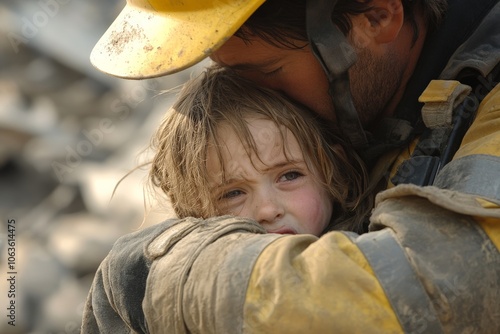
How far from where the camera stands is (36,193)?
6531mm

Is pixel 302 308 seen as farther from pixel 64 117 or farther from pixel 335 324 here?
pixel 64 117

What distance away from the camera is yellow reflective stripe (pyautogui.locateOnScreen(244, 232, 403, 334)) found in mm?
2342

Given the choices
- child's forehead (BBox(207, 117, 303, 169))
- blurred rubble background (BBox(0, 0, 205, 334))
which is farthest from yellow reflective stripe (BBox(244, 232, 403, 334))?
blurred rubble background (BBox(0, 0, 205, 334))

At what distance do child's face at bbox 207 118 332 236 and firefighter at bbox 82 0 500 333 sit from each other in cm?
20

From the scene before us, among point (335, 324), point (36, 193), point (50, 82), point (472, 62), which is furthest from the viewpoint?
point (50, 82)

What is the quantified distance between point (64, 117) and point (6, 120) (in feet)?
1.25

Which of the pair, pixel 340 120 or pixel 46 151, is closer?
pixel 340 120

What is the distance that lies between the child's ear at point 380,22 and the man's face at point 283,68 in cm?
22

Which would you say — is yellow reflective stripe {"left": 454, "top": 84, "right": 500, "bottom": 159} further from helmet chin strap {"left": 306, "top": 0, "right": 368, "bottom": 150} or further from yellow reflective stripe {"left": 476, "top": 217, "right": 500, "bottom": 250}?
helmet chin strap {"left": 306, "top": 0, "right": 368, "bottom": 150}

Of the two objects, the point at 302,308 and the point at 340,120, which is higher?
the point at 302,308

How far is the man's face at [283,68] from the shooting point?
340 centimetres

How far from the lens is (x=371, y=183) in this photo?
134 inches

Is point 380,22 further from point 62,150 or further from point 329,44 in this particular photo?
point 62,150

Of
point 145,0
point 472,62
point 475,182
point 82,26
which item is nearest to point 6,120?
point 82,26
